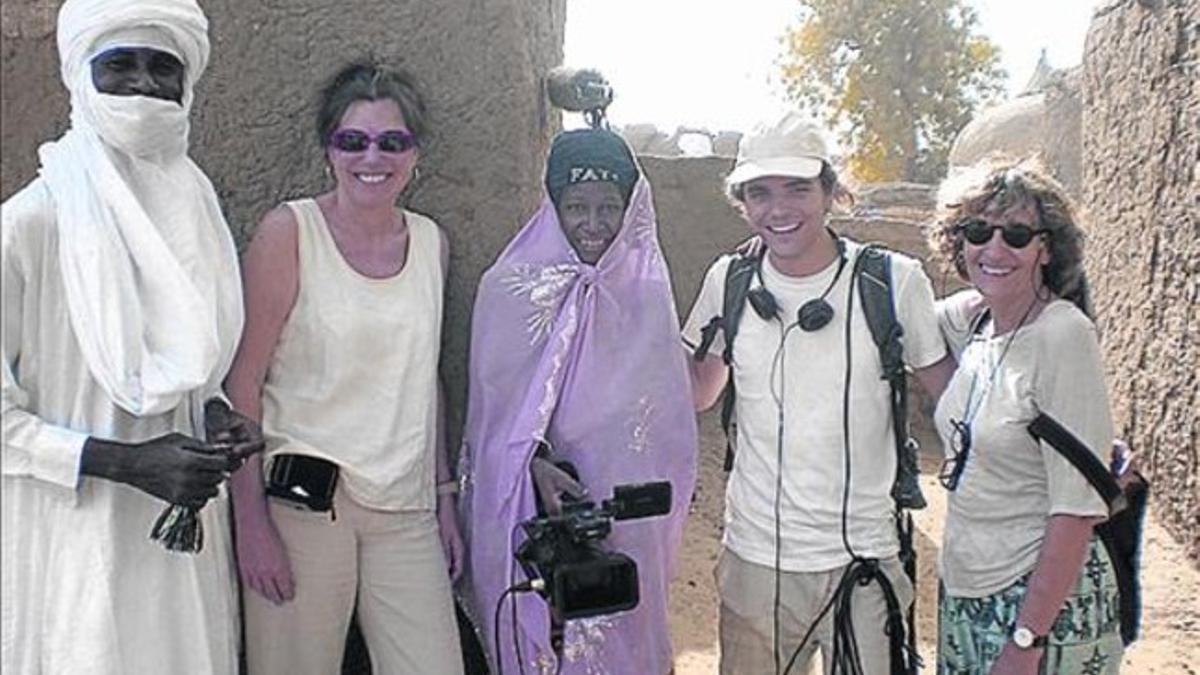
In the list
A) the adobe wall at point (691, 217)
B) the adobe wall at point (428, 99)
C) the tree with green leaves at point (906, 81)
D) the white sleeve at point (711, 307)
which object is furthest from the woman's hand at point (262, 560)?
the tree with green leaves at point (906, 81)

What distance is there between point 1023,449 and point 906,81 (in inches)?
839

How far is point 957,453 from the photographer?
2422 millimetres

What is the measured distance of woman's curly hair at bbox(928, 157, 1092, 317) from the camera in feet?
7.88

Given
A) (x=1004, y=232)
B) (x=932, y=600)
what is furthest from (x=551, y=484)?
(x=932, y=600)

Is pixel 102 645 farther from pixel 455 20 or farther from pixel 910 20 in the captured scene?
pixel 910 20

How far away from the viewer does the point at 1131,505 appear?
2455mm

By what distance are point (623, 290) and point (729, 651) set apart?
0.72 meters

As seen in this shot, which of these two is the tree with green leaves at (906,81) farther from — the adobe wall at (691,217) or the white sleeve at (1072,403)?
the white sleeve at (1072,403)

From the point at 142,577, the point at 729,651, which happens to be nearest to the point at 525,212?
the point at 729,651

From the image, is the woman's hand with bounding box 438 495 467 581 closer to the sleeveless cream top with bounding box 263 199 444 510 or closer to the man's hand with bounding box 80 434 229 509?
the sleeveless cream top with bounding box 263 199 444 510

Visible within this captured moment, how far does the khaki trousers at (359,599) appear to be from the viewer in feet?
7.76

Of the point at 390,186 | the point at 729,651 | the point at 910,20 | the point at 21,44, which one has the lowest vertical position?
the point at 729,651

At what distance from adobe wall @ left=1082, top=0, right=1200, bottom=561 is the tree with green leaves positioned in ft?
51.7

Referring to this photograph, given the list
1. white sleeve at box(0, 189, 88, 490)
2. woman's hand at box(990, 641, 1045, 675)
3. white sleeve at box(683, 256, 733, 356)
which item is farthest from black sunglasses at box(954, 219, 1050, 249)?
white sleeve at box(0, 189, 88, 490)
